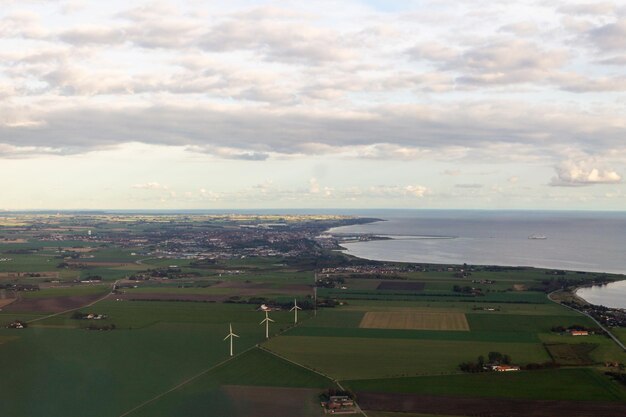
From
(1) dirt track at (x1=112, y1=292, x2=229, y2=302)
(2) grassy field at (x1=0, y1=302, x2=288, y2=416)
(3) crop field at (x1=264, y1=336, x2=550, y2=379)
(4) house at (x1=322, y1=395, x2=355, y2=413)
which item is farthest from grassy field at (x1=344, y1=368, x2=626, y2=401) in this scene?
(1) dirt track at (x1=112, y1=292, x2=229, y2=302)

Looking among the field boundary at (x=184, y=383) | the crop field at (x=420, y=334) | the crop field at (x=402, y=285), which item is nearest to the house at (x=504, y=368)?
the crop field at (x=420, y=334)

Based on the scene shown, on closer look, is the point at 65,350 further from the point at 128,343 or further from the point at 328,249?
the point at 328,249

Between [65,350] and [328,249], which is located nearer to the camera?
[65,350]

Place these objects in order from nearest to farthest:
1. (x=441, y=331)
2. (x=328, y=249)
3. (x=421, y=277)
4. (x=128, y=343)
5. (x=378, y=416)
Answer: (x=378, y=416), (x=128, y=343), (x=441, y=331), (x=421, y=277), (x=328, y=249)

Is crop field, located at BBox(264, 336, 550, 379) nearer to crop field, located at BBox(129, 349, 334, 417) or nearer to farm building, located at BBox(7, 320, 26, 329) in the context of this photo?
crop field, located at BBox(129, 349, 334, 417)

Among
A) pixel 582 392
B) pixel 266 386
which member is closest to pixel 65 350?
pixel 266 386

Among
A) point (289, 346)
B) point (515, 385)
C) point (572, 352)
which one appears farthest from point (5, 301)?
point (572, 352)
